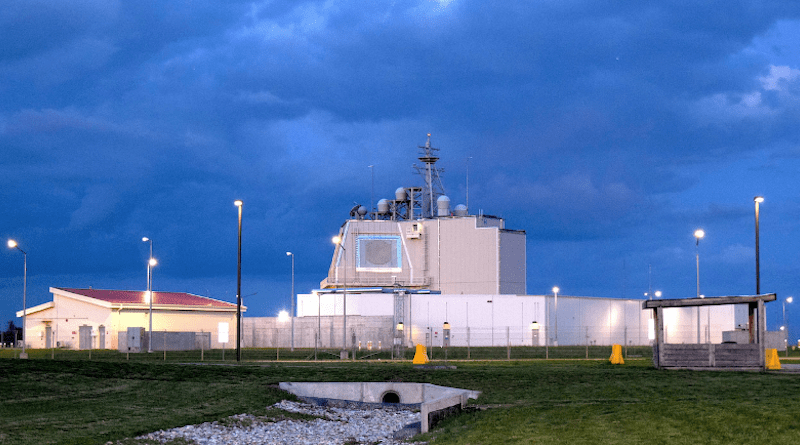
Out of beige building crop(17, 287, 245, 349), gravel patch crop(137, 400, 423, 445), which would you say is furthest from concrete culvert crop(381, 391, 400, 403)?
beige building crop(17, 287, 245, 349)

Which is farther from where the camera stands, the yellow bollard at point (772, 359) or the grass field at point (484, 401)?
the yellow bollard at point (772, 359)

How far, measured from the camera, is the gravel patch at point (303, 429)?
20.7 m

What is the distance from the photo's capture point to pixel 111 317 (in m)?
71.9

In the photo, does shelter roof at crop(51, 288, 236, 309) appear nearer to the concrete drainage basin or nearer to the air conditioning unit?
the air conditioning unit

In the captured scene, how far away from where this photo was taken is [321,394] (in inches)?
1187

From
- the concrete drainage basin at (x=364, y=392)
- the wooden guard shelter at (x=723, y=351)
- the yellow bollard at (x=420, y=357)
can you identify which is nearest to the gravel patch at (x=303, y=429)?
the concrete drainage basin at (x=364, y=392)

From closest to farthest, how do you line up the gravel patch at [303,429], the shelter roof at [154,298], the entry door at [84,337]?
the gravel patch at [303,429]
the entry door at [84,337]
the shelter roof at [154,298]

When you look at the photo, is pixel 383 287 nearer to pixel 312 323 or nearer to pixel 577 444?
pixel 312 323

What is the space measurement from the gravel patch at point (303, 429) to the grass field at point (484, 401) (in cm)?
56

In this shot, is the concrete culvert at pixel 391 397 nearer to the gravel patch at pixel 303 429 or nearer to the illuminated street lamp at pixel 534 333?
the gravel patch at pixel 303 429

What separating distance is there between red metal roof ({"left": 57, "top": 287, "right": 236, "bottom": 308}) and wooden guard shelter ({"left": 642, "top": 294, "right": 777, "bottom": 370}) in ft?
171

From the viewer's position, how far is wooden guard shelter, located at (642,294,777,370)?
104 feet

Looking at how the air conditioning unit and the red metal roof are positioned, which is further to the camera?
the air conditioning unit

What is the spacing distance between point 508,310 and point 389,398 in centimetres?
5445
